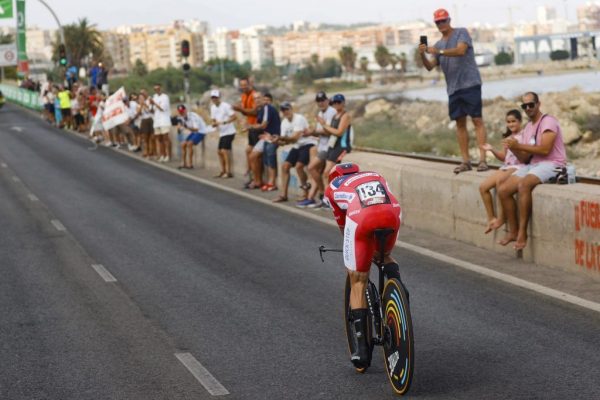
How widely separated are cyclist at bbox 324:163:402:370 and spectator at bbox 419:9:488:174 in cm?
693

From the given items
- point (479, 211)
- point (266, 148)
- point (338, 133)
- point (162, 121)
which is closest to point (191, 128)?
point (162, 121)

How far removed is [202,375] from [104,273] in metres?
5.41

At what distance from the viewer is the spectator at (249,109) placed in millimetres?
22688

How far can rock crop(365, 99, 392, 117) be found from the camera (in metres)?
67.1

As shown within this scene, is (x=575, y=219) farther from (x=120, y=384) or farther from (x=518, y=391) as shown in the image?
(x=120, y=384)

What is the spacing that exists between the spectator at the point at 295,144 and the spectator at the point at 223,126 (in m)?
4.49

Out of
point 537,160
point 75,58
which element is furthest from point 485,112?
point 75,58

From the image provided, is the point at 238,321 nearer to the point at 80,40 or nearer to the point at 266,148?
the point at 266,148

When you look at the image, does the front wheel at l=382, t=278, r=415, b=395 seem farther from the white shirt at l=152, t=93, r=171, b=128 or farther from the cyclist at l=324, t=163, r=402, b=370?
the white shirt at l=152, t=93, r=171, b=128

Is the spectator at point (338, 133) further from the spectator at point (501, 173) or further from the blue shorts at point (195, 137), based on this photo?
the blue shorts at point (195, 137)

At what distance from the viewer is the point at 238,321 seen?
1052cm

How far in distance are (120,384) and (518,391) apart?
2884 mm

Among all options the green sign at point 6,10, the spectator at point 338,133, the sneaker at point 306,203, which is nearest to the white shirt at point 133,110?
the sneaker at point 306,203

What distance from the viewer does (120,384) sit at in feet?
27.5
